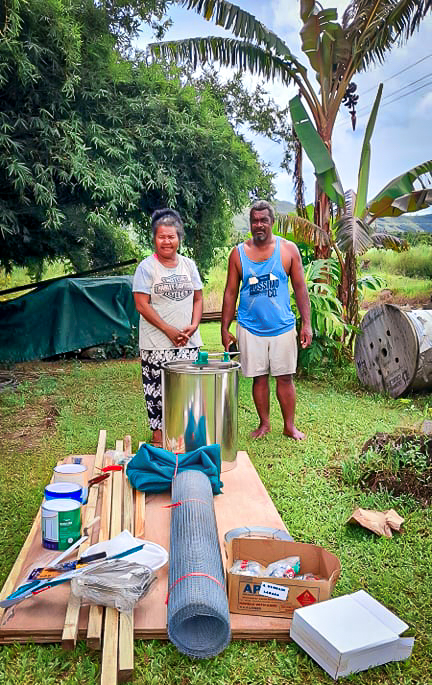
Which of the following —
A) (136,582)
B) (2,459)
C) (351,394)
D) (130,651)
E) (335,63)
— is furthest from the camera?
(335,63)

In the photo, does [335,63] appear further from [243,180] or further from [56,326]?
[56,326]

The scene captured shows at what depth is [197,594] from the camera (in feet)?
6.53

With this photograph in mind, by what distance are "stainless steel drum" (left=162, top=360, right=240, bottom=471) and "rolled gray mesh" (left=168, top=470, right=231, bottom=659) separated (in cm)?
110

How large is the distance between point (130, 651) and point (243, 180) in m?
7.84

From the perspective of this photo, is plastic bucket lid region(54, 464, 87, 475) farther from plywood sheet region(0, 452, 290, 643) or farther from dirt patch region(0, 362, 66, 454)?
dirt patch region(0, 362, 66, 454)

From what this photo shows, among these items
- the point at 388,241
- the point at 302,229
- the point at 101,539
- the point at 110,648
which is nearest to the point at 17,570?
the point at 101,539

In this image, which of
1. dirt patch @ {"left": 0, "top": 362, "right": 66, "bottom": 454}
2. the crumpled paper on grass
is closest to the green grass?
dirt patch @ {"left": 0, "top": 362, "right": 66, "bottom": 454}

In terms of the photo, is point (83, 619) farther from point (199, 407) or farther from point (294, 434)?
point (294, 434)

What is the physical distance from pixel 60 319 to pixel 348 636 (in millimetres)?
7384

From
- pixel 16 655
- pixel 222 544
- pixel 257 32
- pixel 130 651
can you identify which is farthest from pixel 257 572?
pixel 257 32

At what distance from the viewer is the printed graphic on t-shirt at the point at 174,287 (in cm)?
401

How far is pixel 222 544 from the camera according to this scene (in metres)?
2.70

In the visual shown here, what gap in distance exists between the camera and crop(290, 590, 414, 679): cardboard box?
1.96 meters

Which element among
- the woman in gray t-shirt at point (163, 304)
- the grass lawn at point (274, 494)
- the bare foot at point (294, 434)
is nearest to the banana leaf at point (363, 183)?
the grass lawn at point (274, 494)
